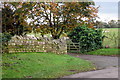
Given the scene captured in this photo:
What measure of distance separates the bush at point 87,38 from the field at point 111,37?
2.96 feet

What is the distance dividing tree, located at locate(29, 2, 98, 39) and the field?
2765mm

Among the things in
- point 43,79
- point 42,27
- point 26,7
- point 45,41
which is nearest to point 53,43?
point 45,41

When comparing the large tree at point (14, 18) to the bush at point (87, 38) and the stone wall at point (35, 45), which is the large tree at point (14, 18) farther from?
the bush at point (87, 38)

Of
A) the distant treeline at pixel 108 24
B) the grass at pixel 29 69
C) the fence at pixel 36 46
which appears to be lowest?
the grass at pixel 29 69

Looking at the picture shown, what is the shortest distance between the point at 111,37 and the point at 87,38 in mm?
2437

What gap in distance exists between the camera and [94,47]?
1323cm

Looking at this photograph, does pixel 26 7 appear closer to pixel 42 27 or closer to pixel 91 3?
pixel 42 27

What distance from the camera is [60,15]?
1161 centimetres

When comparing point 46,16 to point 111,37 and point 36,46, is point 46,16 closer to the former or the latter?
point 36,46

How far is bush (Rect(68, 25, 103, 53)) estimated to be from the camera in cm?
1310

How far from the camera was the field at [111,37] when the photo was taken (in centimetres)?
1418

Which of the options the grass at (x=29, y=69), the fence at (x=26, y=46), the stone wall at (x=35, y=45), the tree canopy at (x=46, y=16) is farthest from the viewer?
the tree canopy at (x=46, y=16)

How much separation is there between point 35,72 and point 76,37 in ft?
25.2

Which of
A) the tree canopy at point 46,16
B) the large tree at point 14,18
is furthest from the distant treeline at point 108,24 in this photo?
the large tree at point 14,18
